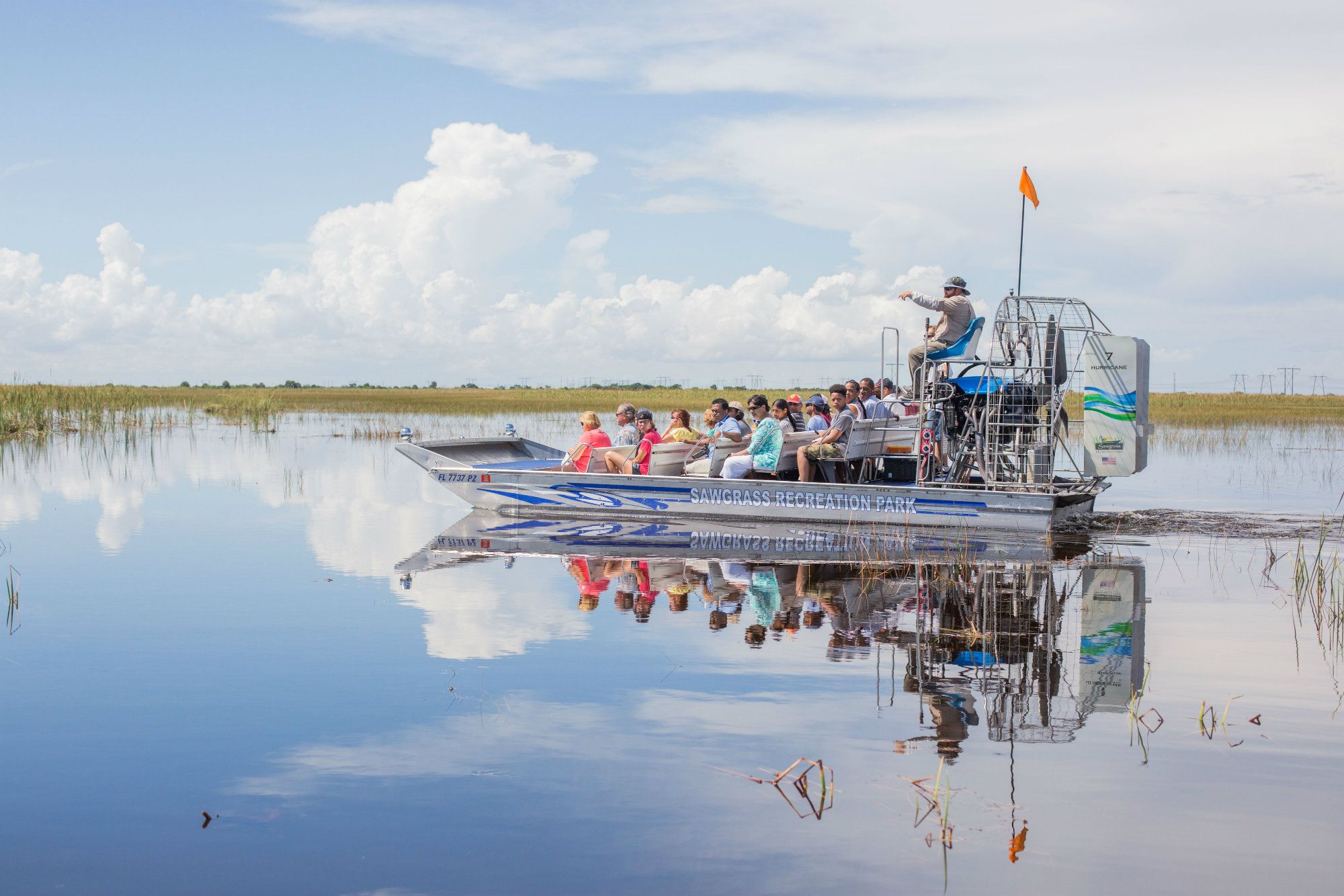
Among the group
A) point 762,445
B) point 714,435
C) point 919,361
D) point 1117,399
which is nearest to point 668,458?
point 714,435

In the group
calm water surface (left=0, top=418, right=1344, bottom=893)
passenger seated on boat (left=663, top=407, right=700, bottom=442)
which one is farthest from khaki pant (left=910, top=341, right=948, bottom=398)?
passenger seated on boat (left=663, top=407, right=700, bottom=442)

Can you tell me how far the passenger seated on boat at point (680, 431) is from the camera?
15.5 meters

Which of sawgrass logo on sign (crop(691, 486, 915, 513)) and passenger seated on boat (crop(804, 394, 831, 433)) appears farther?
passenger seated on boat (crop(804, 394, 831, 433))

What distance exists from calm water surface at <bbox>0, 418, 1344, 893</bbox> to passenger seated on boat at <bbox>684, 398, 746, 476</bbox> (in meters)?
2.16

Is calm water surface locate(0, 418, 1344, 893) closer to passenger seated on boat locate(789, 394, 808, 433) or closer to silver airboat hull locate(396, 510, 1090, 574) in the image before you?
silver airboat hull locate(396, 510, 1090, 574)

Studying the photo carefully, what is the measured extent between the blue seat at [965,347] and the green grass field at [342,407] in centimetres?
2600

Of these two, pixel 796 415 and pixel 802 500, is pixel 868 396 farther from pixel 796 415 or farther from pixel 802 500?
pixel 802 500

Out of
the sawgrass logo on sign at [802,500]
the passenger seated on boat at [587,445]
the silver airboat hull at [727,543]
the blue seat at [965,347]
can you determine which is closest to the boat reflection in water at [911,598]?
the silver airboat hull at [727,543]

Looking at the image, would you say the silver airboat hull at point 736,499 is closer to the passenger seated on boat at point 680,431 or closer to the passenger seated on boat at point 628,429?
the passenger seated on boat at point 680,431

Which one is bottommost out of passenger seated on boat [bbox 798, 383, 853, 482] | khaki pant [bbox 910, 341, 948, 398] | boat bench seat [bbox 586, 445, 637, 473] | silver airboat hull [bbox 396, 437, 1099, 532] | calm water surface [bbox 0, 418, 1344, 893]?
calm water surface [bbox 0, 418, 1344, 893]

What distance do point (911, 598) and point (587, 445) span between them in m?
6.65

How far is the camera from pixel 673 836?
4910 mm

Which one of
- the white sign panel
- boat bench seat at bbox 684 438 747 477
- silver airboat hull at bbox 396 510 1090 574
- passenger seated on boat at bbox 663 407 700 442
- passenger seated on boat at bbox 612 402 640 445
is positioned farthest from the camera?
passenger seated on boat at bbox 612 402 640 445

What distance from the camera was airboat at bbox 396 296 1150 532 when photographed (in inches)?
519
